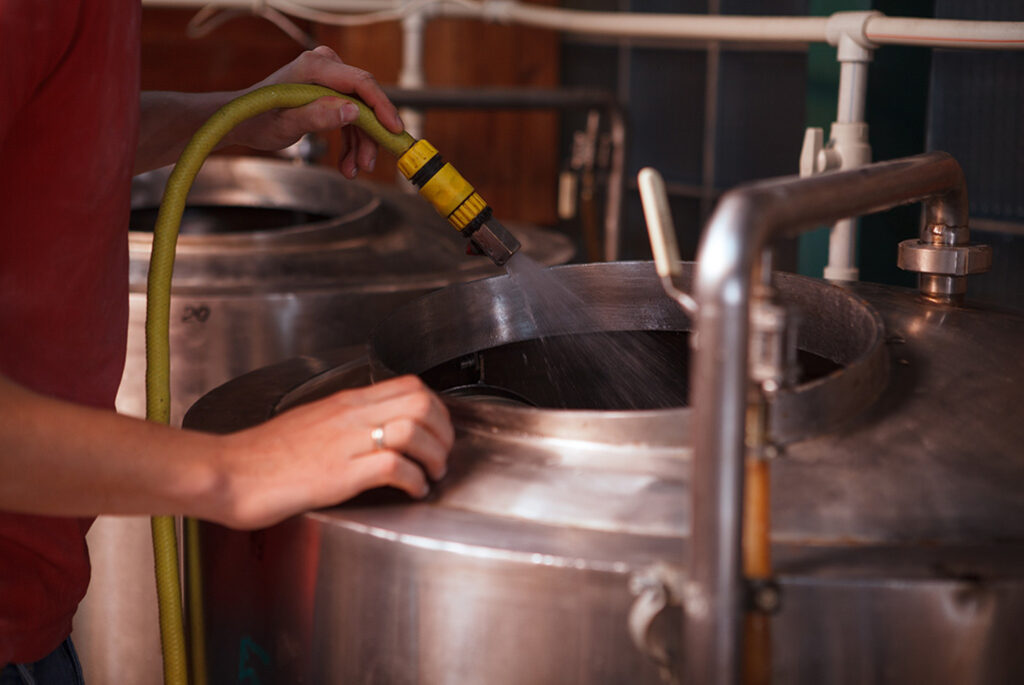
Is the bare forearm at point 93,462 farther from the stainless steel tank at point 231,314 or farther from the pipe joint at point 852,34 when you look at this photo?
the pipe joint at point 852,34

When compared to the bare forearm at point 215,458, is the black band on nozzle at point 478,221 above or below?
above

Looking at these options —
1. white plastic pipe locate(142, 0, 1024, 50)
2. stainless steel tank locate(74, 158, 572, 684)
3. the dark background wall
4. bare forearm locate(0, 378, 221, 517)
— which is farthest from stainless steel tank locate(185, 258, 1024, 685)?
the dark background wall

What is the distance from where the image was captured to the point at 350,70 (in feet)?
3.94

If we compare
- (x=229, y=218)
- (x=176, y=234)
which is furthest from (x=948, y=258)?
(x=229, y=218)

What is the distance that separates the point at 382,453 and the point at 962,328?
622mm

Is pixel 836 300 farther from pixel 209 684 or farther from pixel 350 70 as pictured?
pixel 209 684

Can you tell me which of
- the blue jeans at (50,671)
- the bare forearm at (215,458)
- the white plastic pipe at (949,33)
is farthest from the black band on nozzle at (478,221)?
the white plastic pipe at (949,33)

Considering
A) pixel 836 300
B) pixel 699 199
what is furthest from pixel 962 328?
pixel 699 199

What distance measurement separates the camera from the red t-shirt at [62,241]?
100 cm

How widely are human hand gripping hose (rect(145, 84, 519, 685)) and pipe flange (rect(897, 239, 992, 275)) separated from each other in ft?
1.35

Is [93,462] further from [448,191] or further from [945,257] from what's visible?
[945,257]

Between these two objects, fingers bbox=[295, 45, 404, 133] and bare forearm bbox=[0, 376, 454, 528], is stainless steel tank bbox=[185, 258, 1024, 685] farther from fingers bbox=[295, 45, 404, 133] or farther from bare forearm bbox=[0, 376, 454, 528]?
fingers bbox=[295, 45, 404, 133]

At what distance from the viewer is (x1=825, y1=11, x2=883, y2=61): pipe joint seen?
1.74m

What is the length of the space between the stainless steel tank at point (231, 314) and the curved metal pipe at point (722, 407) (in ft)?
3.27
